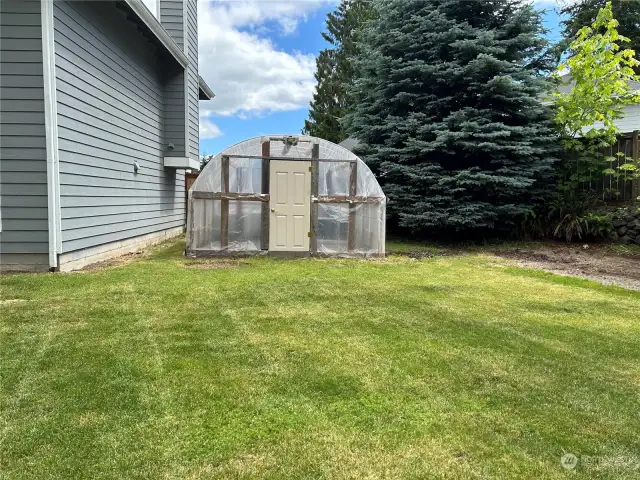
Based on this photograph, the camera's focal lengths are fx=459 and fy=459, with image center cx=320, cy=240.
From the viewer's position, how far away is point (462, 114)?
9297 millimetres

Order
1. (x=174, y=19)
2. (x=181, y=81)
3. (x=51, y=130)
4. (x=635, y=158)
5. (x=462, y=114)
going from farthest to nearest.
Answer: (x=181, y=81) < (x=174, y=19) < (x=462, y=114) < (x=635, y=158) < (x=51, y=130)

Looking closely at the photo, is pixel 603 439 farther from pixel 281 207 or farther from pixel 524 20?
pixel 524 20

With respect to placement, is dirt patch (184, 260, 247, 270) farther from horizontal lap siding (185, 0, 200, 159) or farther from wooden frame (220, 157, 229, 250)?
horizontal lap siding (185, 0, 200, 159)

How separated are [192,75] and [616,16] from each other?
64.0 feet

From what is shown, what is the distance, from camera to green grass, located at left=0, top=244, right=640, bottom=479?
1.97 meters

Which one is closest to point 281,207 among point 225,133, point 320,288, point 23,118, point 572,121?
point 320,288

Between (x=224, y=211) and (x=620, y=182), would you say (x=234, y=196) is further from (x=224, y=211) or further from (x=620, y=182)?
(x=620, y=182)

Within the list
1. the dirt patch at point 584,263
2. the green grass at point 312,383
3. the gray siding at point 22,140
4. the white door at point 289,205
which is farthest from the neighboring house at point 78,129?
the dirt patch at point 584,263

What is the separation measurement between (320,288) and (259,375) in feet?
8.94

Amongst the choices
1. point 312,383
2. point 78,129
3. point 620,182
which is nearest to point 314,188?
point 78,129

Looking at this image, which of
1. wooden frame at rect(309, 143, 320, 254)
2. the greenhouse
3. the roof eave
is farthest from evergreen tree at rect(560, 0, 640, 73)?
wooden frame at rect(309, 143, 320, 254)

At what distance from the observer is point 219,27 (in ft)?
38.0

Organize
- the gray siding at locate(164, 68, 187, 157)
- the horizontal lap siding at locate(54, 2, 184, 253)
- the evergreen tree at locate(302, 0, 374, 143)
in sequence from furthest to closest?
the evergreen tree at locate(302, 0, 374, 143) → the gray siding at locate(164, 68, 187, 157) → the horizontal lap siding at locate(54, 2, 184, 253)

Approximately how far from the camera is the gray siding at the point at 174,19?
10281 millimetres
